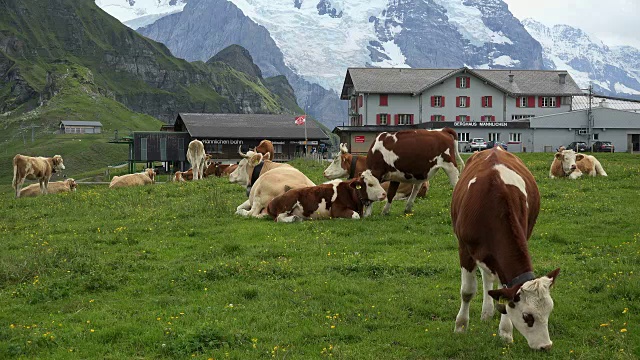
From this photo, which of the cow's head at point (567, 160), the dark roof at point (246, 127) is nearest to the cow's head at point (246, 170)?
the cow's head at point (567, 160)

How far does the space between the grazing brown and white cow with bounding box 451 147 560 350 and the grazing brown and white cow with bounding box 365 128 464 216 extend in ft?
27.7

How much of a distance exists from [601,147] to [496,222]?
7046 cm

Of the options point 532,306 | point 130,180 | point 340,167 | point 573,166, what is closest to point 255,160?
point 340,167

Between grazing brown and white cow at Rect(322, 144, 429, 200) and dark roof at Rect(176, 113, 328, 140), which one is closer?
grazing brown and white cow at Rect(322, 144, 429, 200)

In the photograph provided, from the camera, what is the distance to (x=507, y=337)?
26.0ft

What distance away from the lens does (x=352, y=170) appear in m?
21.5

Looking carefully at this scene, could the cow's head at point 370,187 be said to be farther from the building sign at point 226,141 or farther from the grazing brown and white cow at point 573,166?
the building sign at point 226,141

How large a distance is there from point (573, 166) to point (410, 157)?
35.2 ft

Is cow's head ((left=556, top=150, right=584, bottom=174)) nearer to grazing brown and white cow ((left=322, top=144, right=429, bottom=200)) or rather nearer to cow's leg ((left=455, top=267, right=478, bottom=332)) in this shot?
grazing brown and white cow ((left=322, top=144, right=429, bottom=200))

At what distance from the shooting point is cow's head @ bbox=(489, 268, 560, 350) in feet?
22.7

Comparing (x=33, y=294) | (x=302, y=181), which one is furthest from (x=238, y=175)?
(x=33, y=294)

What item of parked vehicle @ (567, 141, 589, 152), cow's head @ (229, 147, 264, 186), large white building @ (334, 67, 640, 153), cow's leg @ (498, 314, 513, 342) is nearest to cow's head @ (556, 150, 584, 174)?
cow's head @ (229, 147, 264, 186)

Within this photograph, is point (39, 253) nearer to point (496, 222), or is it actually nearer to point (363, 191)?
point (363, 191)

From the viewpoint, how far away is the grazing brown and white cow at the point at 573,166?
25.3m
